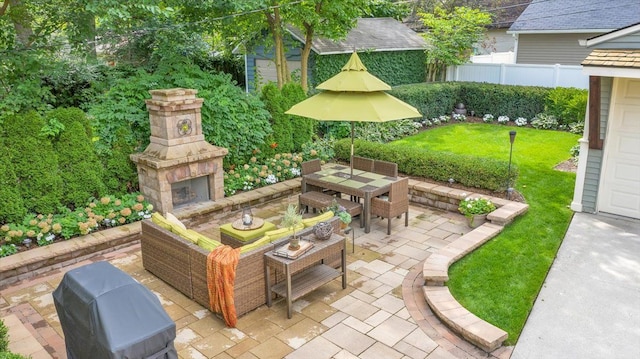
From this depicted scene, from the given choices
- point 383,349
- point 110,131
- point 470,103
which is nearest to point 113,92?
point 110,131

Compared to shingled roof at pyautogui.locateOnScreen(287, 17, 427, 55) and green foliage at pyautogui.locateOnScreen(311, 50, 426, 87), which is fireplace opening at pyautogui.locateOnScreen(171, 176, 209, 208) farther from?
shingled roof at pyautogui.locateOnScreen(287, 17, 427, 55)

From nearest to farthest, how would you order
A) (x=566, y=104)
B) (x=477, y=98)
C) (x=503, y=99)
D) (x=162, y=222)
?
(x=162, y=222) < (x=566, y=104) < (x=503, y=99) < (x=477, y=98)

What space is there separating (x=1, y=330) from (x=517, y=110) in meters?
15.0

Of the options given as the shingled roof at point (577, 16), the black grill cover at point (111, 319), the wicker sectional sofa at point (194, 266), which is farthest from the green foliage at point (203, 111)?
the shingled roof at point (577, 16)

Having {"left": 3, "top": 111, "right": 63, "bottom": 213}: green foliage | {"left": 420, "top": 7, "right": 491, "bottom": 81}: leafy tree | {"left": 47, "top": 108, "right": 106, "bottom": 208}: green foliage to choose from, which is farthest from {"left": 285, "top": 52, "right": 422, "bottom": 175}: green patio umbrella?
{"left": 420, "top": 7, "right": 491, "bottom": 81}: leafy tree

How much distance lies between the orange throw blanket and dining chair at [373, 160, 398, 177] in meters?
4.01

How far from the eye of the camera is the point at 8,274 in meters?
6.38

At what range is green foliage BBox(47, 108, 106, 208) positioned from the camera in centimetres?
775

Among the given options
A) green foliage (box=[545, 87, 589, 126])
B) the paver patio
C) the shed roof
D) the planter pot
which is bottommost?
the paver patio

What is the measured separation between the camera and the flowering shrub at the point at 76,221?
6.96 m

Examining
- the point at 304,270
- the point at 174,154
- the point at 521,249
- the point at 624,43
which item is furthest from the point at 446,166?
the point at 174,154

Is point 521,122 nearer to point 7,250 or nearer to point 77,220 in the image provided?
point 77,220

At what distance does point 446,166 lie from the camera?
941cm

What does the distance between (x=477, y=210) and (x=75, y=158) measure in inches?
266
